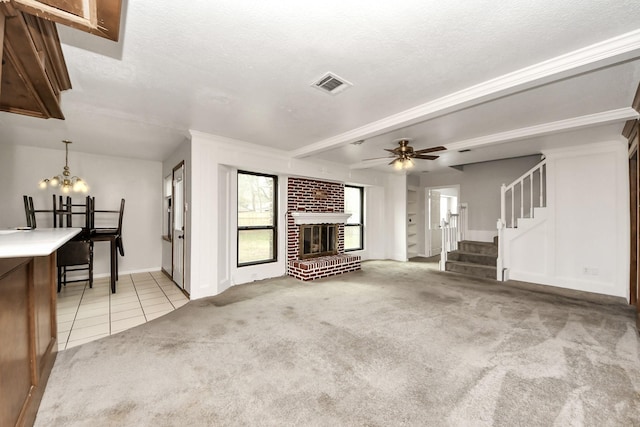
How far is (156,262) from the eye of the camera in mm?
5910

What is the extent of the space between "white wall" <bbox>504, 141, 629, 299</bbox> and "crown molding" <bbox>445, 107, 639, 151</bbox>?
5.37 feet

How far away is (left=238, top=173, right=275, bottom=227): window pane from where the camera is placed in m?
4.93

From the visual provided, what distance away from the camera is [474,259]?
5.80m

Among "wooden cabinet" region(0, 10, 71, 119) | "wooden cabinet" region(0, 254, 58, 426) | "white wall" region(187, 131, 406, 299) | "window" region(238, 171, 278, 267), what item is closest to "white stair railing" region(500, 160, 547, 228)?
"white wall" region(187, 131, 406, 299)

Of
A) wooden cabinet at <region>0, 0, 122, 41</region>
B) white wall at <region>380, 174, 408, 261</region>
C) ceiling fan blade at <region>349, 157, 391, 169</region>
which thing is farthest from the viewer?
white wall at <region>380, 174, 408, 261</region>

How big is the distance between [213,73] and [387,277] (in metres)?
4.45

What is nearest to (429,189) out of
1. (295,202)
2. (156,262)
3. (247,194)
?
(295,202)

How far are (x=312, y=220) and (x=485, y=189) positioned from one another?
4.18 meters

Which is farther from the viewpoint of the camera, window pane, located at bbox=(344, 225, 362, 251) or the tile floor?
window pane, located at bbox=(344, 225, 362, 251)

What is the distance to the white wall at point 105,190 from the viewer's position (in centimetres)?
461

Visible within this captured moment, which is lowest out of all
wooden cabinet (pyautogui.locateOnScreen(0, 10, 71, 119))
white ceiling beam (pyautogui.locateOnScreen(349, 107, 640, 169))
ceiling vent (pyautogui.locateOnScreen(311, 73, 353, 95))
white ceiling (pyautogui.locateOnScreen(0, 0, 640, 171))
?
wooden cabinet (pyautogui.locateOnScreen(0, 10, 71, 119))

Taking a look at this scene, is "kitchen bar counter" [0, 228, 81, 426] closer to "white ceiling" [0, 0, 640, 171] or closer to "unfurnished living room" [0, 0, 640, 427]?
"unfurnished living room" [0, 0, 640, 427]

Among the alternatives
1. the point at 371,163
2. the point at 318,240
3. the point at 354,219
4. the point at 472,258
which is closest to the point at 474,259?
the point at 472,258

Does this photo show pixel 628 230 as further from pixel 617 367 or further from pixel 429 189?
pixel 429 189
